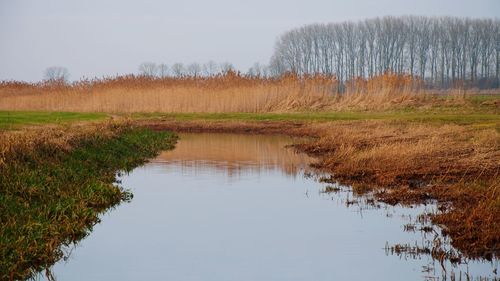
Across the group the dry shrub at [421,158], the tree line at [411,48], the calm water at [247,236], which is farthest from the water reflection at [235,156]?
the tree line at [411,48]

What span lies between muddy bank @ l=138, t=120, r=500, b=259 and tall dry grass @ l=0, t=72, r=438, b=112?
14637 mm

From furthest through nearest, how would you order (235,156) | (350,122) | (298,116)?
(298,116), (350,122), (235,156)

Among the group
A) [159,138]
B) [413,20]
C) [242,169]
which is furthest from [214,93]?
[413,20]

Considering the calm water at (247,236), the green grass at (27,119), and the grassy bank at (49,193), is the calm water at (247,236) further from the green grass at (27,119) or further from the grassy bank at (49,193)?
the green grass at (27,119)

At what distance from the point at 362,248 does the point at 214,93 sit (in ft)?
91.3

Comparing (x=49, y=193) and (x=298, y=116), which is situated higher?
(x=298, y=116)

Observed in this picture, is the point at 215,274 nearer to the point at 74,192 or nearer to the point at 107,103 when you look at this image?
the point at 74,192

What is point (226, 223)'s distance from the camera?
9844 mm

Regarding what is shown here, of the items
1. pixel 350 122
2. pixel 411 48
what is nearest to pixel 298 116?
pixel 350 122

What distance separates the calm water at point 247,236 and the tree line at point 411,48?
71.6 m

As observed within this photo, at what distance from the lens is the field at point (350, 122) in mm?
10820

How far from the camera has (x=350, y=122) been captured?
2647 cm

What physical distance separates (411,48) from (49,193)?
260ft

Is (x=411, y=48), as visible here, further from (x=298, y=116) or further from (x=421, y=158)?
(x=421, y=158)
